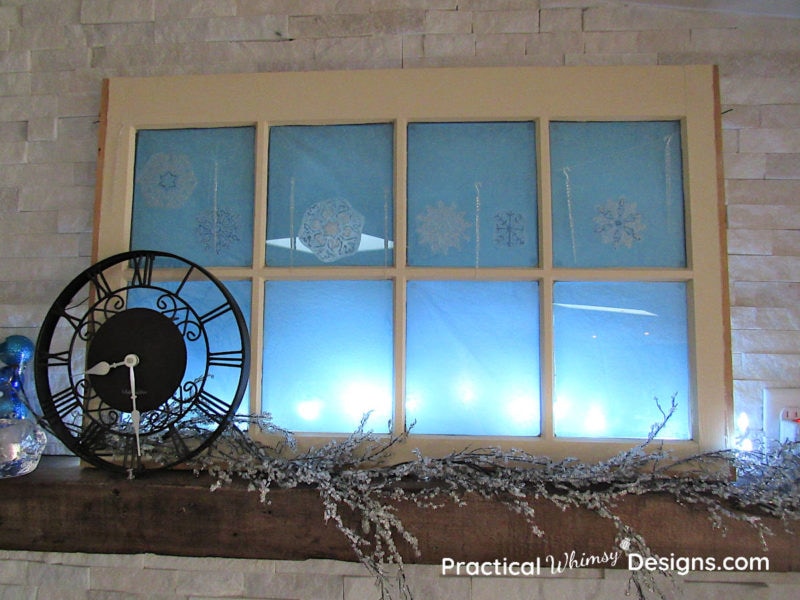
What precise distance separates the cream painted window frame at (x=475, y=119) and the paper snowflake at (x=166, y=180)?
0.03 m

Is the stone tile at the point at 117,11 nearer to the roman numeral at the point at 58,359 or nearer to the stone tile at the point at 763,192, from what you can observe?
the roman numeral at the point at 58,359

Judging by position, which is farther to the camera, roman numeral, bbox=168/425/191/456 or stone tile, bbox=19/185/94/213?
stone tile, bbox=19/185/94/213

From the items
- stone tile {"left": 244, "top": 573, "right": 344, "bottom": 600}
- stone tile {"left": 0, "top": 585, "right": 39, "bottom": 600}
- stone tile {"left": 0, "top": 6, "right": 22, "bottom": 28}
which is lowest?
stone tile {"left": 0, "top": 585, "right": 39, "bottom": 600}

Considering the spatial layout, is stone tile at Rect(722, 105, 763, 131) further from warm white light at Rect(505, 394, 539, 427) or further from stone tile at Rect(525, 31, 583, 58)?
warm white light at Rect(505, 394, 539, 427)

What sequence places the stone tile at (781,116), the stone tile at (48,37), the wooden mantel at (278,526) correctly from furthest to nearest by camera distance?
the stone tile at (48,37) → the stone tile at (781,116) → the wooden mantel at (278,526)

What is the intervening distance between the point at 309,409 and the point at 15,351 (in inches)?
23.5

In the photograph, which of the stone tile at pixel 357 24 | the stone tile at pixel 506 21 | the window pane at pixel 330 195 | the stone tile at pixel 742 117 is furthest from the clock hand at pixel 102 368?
the stone tile at pixel 742 117

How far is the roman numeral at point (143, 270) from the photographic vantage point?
108 cm

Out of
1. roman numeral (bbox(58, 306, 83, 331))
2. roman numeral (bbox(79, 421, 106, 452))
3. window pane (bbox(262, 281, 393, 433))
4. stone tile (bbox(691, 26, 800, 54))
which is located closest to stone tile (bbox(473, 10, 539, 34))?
stone tile (bbox(691, 26, 800, 54))

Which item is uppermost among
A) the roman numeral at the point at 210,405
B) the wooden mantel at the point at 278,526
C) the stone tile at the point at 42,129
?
the stone tile at the point at 42,129

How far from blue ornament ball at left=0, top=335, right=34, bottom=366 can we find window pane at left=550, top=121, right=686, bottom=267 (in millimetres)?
1092

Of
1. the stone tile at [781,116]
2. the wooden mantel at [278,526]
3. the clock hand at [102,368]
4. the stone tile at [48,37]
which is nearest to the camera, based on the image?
the wooden mantel at [278,526]

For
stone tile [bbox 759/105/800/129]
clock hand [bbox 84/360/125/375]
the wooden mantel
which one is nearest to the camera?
the wooden mantel

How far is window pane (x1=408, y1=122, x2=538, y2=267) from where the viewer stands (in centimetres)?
111
